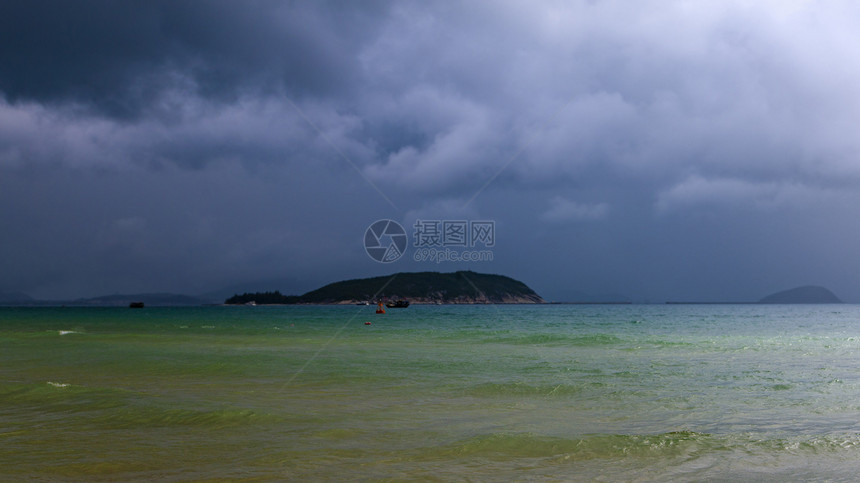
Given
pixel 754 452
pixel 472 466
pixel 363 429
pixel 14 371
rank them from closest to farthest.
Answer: pixel 472 466 → pixel 754 452 → pixel 363 429 → pixel 14 371

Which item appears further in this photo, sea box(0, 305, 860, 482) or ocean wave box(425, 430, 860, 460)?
ocean wave box(425, 430, 860, 460)

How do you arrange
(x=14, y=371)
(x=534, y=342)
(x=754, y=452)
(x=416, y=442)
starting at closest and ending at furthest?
(x=754, y=452)
(x=416, y=442)
(x=14, y=371)
(x=534, y=342)

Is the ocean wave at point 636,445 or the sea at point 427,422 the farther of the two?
the ocean wave at point 636,445

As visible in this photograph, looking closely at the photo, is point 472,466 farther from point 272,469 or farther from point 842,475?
point 842,475

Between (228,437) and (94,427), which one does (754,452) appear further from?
(94,427)

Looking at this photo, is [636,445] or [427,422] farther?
[427,422]

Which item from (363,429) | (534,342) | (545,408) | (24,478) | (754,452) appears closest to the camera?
(24,478)

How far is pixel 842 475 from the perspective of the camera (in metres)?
7.21

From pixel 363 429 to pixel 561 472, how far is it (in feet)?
12.6

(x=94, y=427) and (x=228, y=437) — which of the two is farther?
(x=94, y=427)

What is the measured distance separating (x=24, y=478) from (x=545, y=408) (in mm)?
9104

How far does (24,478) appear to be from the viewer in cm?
701

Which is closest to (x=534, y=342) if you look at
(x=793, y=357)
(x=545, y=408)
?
(x=793, y=357)

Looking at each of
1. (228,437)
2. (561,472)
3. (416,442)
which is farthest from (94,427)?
(561,472)
